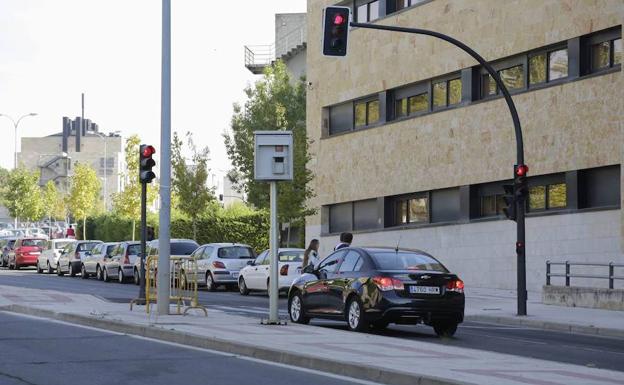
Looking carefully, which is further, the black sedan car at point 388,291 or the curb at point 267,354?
the black sedan car at point 388,291

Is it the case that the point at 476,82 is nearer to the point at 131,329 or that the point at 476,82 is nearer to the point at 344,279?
the point at 344,279

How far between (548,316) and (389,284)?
8084 mm

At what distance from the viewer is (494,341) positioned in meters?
19.5

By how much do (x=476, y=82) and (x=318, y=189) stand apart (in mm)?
11246

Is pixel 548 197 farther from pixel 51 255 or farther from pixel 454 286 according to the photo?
pixel 51 255

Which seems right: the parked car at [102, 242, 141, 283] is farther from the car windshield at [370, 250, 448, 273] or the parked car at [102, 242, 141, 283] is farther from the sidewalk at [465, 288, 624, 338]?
the car windshield at [370, 250, 448, 273]

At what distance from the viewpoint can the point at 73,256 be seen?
50969 mm

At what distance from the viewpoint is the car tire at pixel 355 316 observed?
763 inches

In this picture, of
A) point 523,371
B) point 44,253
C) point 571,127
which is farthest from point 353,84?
point 523,371

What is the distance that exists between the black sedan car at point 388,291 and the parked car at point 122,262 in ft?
80.2

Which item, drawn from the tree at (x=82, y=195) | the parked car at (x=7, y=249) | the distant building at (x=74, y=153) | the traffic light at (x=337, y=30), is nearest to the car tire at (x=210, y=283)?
the traffic light at (x=337, y=30)

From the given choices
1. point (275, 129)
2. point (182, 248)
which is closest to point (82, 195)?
point (275, 129)

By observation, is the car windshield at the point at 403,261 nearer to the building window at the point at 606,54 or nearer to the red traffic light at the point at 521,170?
the red traffic light at the point at 521,170

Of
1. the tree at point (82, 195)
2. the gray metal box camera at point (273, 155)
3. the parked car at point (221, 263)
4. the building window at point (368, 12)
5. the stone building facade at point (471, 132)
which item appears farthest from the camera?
the tree at point (82, 195)
